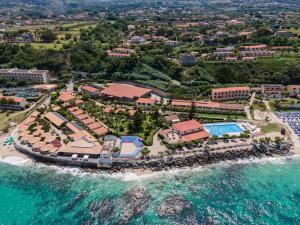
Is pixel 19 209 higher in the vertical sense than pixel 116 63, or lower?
lower

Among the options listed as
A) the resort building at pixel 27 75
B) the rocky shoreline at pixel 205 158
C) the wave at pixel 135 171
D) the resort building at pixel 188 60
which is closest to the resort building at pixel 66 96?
the resort building at pixel 27 75

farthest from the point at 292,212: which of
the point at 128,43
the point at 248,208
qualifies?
the point at 128,43

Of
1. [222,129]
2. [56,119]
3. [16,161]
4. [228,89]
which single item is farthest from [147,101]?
[16,161]

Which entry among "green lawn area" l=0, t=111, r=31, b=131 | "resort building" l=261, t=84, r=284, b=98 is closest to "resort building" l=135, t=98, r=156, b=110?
"green lawn area" l=0, t=111, r=31, b=131

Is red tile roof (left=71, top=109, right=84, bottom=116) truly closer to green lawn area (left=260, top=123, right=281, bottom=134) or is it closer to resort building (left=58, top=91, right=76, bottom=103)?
resort building (left=58, top=91, right=76, bottom=103)

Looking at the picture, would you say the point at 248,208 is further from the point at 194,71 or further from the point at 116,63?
the point at 116,63
